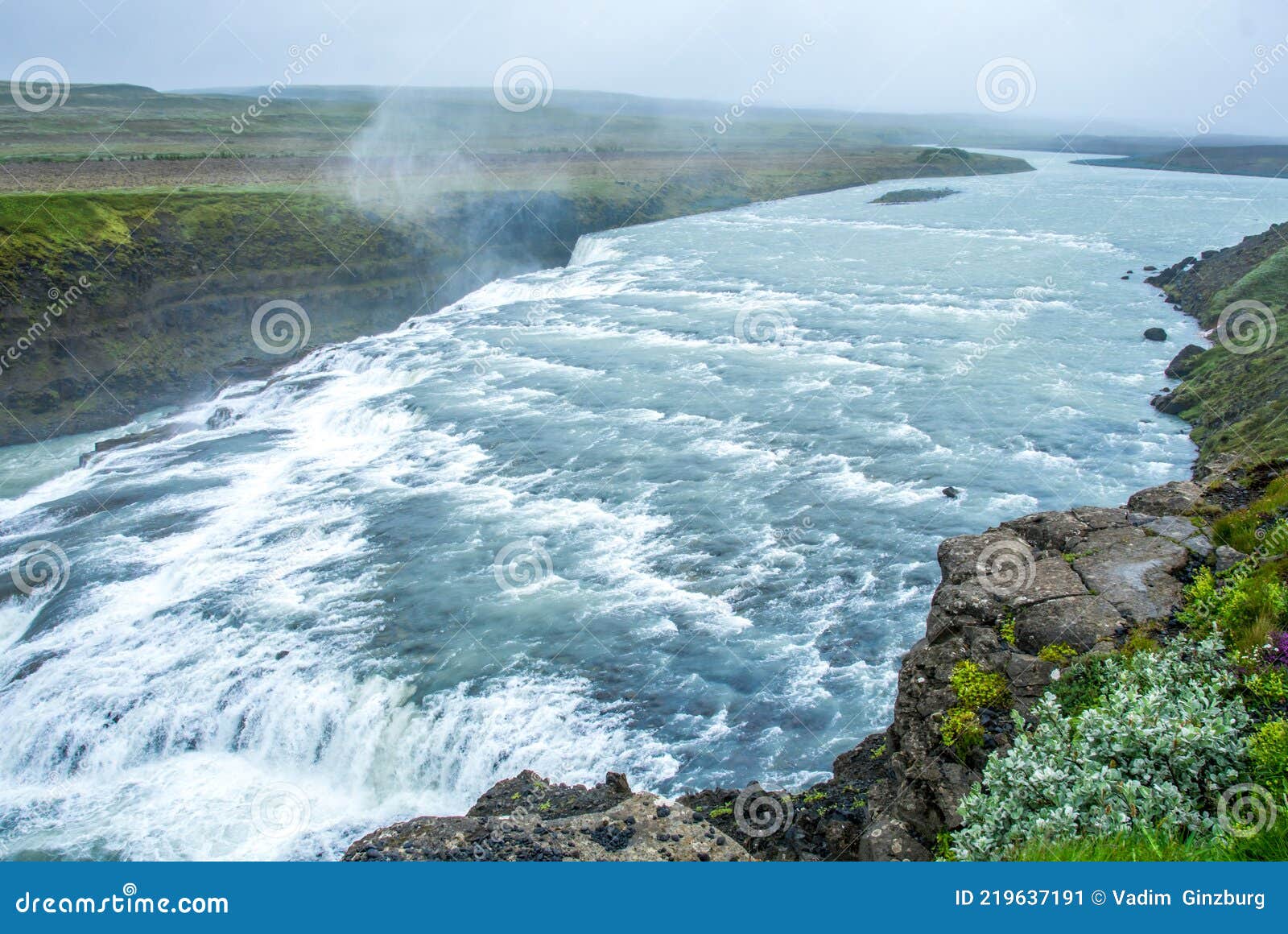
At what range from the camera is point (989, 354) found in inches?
1577

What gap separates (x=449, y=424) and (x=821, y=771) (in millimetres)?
23434

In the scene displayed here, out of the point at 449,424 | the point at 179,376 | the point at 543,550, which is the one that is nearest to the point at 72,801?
the point at 543,550

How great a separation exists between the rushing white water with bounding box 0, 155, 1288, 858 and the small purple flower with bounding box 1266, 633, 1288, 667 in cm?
891

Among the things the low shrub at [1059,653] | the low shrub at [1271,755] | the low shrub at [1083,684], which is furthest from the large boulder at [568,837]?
the low shrub at [1271,755]

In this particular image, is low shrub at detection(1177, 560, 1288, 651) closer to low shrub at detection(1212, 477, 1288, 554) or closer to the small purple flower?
the small purple flower

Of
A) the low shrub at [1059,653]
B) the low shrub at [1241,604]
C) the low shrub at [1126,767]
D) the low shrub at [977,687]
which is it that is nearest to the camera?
the low shrub at [1126,767]

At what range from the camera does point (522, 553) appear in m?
24.5

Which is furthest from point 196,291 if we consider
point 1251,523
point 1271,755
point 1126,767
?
point 1271,755

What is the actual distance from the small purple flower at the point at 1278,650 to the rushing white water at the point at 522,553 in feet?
29.2

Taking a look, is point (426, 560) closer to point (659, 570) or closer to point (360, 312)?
point (659, 570)

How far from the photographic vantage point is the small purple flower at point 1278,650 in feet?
29.0

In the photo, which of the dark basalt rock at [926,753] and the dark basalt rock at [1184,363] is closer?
the dark basalt rock at [926,753]

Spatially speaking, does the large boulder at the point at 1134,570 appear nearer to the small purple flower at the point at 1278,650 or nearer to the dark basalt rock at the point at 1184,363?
the small purple flower at the point at 1278,650

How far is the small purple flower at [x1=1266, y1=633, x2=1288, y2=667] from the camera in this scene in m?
8.84
